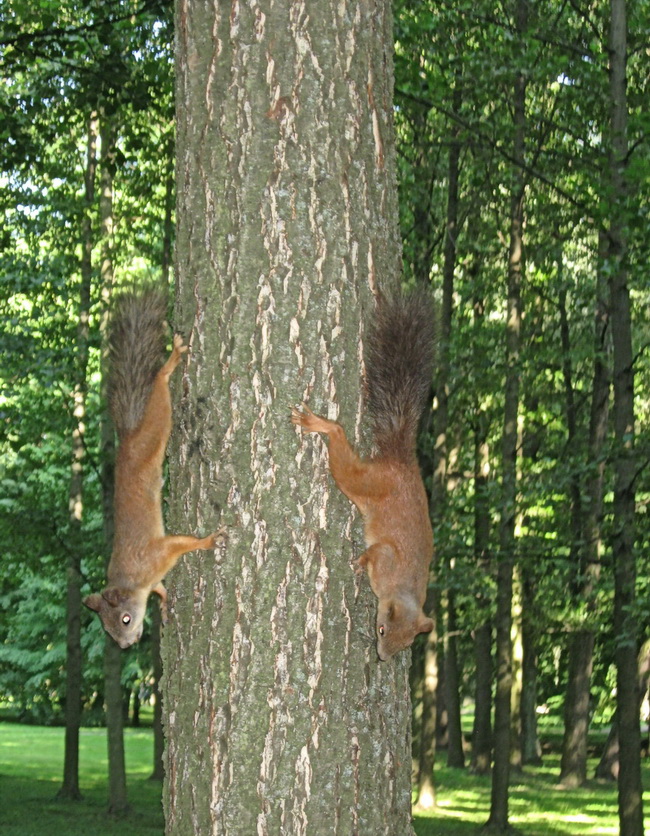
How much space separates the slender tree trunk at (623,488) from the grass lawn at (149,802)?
17.0ft

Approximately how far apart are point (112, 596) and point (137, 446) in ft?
2.47

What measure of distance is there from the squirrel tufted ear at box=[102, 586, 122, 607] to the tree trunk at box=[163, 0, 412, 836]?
52.9 inches

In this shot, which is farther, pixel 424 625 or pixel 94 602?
pixel 94 602

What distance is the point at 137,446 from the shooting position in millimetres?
3830

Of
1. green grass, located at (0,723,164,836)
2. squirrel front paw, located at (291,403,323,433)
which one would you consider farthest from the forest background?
squirrel front paw, located at (291,403,323,433)

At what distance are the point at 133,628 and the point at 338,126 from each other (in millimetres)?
2338

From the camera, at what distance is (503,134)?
1230 cm

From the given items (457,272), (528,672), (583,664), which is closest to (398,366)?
(583,664)

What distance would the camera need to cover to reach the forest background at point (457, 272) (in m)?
9.25

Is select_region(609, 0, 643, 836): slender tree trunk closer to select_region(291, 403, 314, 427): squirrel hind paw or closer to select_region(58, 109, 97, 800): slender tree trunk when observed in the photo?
select_region(291, 403, 314, 427): squirrel hind paw

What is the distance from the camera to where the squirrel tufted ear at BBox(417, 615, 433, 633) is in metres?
3.99

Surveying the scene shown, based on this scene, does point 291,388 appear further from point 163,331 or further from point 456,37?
point 456,37

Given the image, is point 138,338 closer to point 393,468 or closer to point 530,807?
point 393,468

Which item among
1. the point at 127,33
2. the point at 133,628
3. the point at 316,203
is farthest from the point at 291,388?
the point at 127,33
